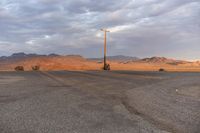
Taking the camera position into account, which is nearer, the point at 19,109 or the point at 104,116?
the point at 104,116

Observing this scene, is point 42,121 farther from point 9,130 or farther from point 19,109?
point 19,109

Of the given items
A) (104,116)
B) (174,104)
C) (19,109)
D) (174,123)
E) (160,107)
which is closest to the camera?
(174,123)

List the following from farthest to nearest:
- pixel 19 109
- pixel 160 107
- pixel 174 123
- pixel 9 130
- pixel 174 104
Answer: pixel 174 104
pixel 160 107
pixel 19 109
pixel 174 123
pixel 9 130

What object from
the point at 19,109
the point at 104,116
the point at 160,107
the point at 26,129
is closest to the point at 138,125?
the point at 104,116

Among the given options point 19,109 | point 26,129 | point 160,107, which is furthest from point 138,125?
point 19,109

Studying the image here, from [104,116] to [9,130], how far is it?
9.91 feet

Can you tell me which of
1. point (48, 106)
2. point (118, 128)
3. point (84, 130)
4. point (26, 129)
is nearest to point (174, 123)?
point (118, 128)

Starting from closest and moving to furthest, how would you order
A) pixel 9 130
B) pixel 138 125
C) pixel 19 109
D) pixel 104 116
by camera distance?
pixel 9 130 < pixel 138 125 < pixel 104 116 < pixel 19 109

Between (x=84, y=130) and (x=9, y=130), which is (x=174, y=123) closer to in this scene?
(x=84, y=130)

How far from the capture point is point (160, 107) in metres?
11.8

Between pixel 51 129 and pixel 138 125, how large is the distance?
226 centimetres

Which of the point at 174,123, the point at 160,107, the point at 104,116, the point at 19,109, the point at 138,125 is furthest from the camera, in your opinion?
the point at 160,107

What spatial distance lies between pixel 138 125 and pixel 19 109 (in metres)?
4.46

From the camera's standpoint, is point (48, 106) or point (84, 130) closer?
point (84, 130)
